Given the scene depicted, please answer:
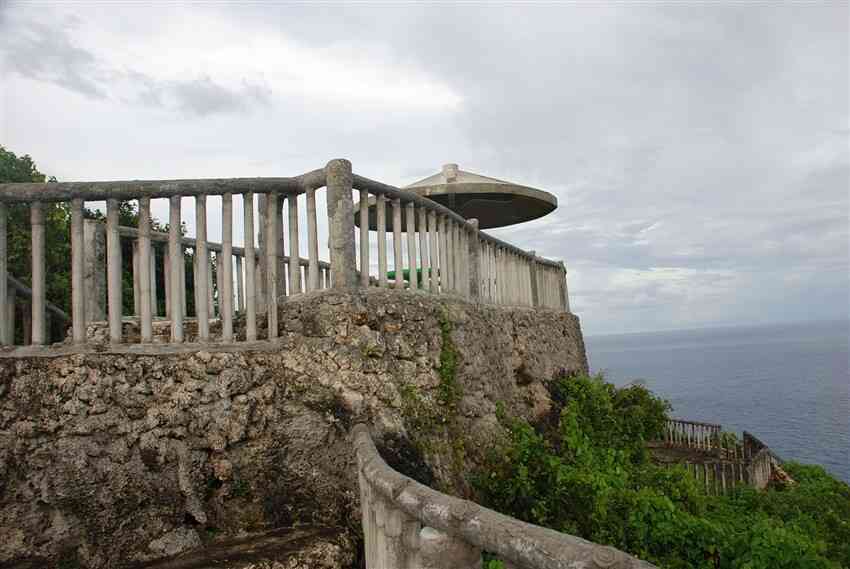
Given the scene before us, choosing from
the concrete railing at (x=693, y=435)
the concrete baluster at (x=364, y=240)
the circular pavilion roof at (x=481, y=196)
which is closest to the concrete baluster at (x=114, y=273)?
the concrete baluster at (x=364, y=240)

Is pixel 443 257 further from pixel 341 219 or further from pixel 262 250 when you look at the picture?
pixel 262 250

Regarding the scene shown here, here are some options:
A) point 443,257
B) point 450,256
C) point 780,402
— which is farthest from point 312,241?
point 780,402

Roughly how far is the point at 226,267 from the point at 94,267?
304cm

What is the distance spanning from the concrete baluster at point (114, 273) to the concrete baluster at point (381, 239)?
225cm

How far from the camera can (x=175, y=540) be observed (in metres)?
4.29

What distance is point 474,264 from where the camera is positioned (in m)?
8.00

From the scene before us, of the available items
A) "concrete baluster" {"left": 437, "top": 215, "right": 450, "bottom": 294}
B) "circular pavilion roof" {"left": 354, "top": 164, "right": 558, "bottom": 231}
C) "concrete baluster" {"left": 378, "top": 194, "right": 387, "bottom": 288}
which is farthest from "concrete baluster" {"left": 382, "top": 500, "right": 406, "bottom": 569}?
"circular pavilion roof" {"left": 354, "top": 164, "right": 558, "bottom": 231}

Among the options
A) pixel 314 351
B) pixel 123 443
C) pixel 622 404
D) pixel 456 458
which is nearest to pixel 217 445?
pixel 123 443

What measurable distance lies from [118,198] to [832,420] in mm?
70666

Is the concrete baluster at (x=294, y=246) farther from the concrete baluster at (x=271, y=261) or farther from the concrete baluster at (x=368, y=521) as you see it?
the concrete baluster at (x=368, y=521)

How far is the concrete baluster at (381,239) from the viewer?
18.2 feet

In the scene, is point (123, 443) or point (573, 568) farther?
point (123, 443)

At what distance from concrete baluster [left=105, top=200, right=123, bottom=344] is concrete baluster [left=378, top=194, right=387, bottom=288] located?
2.25m

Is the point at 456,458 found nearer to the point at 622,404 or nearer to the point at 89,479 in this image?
the point at 89,479
